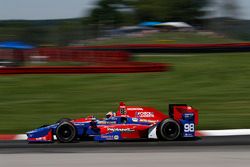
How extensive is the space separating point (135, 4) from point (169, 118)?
215 ft

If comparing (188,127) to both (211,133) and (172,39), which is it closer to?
(211,133)

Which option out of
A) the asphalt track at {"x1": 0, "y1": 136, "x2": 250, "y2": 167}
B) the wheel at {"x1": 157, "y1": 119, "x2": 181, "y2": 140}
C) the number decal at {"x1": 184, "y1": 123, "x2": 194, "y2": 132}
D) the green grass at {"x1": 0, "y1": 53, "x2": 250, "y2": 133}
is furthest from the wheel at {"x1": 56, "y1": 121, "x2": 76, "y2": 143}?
the green grass at {"x1": 0, "y1": 53, "x2": 250, "y2": 133}

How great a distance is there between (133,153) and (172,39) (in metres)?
28.5

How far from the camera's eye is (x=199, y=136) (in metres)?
8.56

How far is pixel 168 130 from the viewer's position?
7961 mm

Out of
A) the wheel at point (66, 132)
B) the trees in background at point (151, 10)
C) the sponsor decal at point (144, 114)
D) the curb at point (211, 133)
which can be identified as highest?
the trees in background at point (151, 10)

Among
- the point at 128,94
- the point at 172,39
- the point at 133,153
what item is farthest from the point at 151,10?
the point at 133,153

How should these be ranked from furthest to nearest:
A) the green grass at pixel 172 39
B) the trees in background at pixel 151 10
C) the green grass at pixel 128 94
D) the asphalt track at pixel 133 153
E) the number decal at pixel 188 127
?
the trees in background at pixel 151 10 → the green grass at pixel 172 39 → the green grass at pixel 128 94 → the number decal at pixel 188 127 → the asphalt track at pixel 133 153

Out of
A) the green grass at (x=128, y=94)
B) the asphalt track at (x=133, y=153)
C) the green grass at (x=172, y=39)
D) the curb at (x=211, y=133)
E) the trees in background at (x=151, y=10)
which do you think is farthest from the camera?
the trees in background at (x=151, y=10)

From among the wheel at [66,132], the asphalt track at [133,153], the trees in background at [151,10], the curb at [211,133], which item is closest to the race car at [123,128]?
the wheel at [66,132]

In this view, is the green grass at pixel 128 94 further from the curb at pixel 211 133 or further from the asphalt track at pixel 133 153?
the asphalt track at pixel 133 153

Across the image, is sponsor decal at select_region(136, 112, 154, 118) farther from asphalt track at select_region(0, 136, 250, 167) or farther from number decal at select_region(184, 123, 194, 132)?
number decal at select_region(184, 123, 194, 132)

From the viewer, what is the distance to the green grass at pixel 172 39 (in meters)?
33.7

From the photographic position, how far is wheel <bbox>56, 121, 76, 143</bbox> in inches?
311
